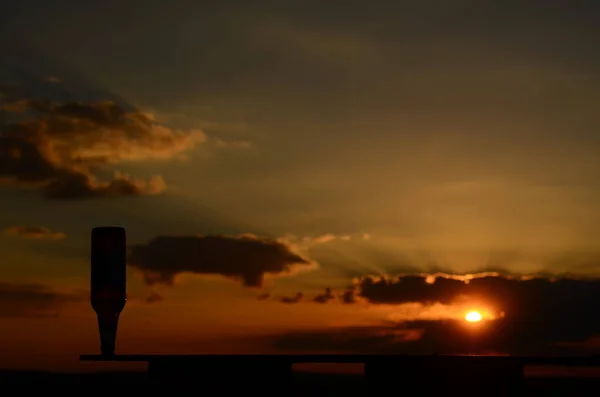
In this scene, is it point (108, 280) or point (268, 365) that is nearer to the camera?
point (268, 365)

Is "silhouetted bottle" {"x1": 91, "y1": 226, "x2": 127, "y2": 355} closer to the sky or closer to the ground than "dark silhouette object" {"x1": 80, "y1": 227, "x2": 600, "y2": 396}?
closer to the sky

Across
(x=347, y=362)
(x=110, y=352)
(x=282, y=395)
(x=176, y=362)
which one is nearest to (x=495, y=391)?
(x=347, y=362)

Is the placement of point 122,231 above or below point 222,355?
above

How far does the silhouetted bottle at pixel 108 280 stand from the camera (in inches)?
1420

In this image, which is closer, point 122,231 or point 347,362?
point 347,362

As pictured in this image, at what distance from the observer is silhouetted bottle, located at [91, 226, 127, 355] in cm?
3606

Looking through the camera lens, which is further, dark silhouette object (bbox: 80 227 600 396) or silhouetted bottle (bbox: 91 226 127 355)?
silhouetted bottle (bbox: 91 226 127 355)

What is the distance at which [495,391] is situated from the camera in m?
30.1

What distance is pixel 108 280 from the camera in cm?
3638

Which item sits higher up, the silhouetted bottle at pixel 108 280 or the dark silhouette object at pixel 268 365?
the silhouetted bottle at pixel 108 280

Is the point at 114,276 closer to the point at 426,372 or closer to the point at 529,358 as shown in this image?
the point at 426,372

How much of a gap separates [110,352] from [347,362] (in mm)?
9411

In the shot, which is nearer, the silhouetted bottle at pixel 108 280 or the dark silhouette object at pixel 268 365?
the dark silhouette object at pixel 268 365

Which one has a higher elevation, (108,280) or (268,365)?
(108,280)
